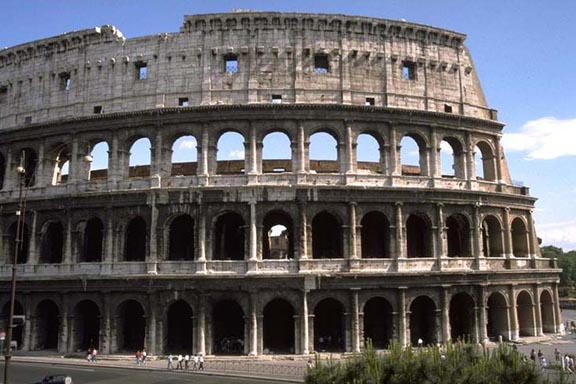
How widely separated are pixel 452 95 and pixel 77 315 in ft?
84.8

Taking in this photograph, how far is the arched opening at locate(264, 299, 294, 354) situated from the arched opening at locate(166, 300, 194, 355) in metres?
4.37

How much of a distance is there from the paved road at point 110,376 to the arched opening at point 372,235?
1089cm

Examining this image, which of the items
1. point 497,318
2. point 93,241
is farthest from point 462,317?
point 93,241

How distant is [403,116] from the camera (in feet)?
97.7

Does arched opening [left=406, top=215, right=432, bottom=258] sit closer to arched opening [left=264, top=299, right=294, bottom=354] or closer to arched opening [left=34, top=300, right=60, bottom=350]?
arched opening [left=264, top=299, right=294, bottom=354]

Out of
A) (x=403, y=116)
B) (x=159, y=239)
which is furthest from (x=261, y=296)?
(x=403, y=116)

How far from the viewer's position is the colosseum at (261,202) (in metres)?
27.7

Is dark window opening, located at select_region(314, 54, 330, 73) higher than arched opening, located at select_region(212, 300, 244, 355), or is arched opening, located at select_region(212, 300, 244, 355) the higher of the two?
dark window opening, located at select_region(314, 54, 330, 73)

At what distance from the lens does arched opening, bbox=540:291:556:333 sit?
3369cm

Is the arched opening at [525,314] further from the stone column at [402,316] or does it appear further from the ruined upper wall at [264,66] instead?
the ruined upper wall at [264,66]

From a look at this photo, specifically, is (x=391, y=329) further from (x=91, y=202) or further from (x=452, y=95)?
(x=91, y=202)

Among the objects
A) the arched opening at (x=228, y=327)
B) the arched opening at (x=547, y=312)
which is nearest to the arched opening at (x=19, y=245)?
the arched opening at (x=228, y=327)

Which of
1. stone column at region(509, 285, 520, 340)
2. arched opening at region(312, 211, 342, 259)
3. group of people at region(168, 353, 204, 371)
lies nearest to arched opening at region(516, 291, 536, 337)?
stone column at region(509, 285, 520, 340)

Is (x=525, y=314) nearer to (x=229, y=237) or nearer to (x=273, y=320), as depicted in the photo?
(x=273, y=320)
